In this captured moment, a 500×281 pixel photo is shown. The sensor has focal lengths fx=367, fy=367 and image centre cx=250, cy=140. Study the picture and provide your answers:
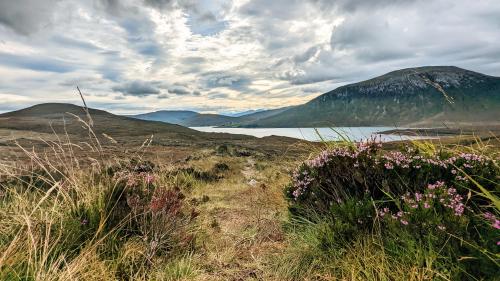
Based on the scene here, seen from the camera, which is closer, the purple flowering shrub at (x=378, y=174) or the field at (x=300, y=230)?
the field at (x=300, y=230)

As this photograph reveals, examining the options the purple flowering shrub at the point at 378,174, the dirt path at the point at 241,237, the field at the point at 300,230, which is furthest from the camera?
the purple flowering shrub at the point at 378,174

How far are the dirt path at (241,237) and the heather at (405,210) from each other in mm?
501

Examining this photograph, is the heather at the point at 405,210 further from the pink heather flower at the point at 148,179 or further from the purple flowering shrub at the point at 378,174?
the pink heather flower at the point at 148,179

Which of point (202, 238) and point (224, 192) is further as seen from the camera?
point (224, 192)

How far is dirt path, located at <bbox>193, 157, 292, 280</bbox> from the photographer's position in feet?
14.7

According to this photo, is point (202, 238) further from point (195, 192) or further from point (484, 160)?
point (195, 192)

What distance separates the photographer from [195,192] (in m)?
11.3

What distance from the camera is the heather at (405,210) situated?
3152 millimetres

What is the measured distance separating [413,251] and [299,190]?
2668 millimetres

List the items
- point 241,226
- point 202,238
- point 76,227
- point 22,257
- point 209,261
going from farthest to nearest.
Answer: point 241,226 < point 202,238 < point 209,261 < point 76,227 < point 22,257

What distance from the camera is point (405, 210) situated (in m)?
4.07

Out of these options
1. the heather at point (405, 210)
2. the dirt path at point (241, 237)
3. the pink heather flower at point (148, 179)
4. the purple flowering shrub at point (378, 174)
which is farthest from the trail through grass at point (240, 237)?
the pink heather flower at point (148, 179)

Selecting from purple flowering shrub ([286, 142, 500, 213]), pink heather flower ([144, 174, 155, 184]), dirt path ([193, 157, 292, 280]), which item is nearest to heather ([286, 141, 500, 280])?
purple flowering shrub ([286, 142, 500, 213])

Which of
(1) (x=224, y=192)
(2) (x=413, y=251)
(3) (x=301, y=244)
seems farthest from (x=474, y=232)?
(1) (x=224, y=192)
